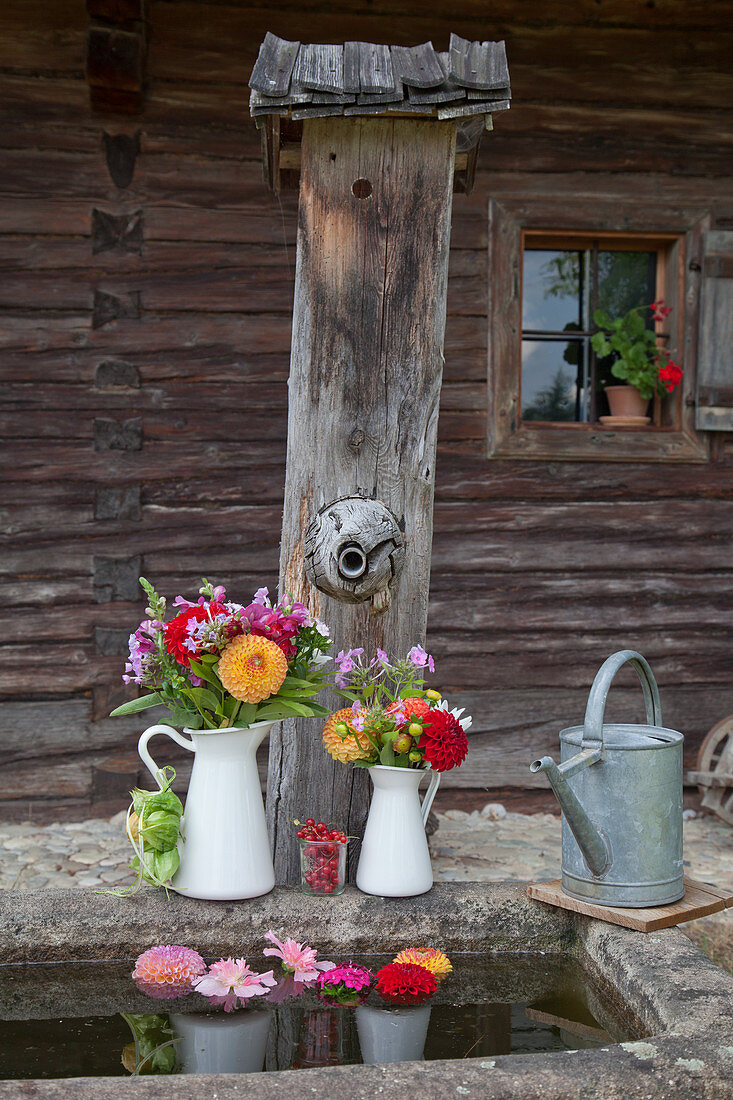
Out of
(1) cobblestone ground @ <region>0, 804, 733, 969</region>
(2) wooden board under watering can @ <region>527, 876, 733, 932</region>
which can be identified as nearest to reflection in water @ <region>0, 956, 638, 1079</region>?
(2) wooden board under watering can @ <region>527, 876, 733, 932</region>

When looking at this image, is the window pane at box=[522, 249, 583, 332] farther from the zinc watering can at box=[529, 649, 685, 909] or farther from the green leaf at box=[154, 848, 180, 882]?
the green leaf at box=[154, 848, 180, 882]

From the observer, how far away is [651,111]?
4.12m

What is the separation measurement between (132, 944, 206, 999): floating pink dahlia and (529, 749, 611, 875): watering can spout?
683mm

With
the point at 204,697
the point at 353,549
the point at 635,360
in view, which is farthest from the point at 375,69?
the point at 635,360

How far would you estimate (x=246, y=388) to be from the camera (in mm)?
4004

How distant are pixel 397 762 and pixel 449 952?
1.24ft

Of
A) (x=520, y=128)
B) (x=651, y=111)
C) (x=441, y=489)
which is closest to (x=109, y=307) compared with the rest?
(x=441, y=489)

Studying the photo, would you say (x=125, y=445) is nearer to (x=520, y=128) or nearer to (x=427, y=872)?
(x=520, y=128)

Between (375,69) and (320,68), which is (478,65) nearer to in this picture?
(375,69)

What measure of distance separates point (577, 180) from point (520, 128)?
0.33 meters

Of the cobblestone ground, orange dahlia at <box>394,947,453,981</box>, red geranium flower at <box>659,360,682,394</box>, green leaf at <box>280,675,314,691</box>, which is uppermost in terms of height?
red geranium flower at <box>659,360,682,394</box>

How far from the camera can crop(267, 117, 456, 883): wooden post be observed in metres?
2.16

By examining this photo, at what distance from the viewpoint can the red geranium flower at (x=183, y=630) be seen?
1.80 meters

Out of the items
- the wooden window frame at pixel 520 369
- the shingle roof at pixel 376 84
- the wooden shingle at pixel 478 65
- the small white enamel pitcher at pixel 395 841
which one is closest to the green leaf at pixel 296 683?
the small white enamel pitcher at pixel 395 841
